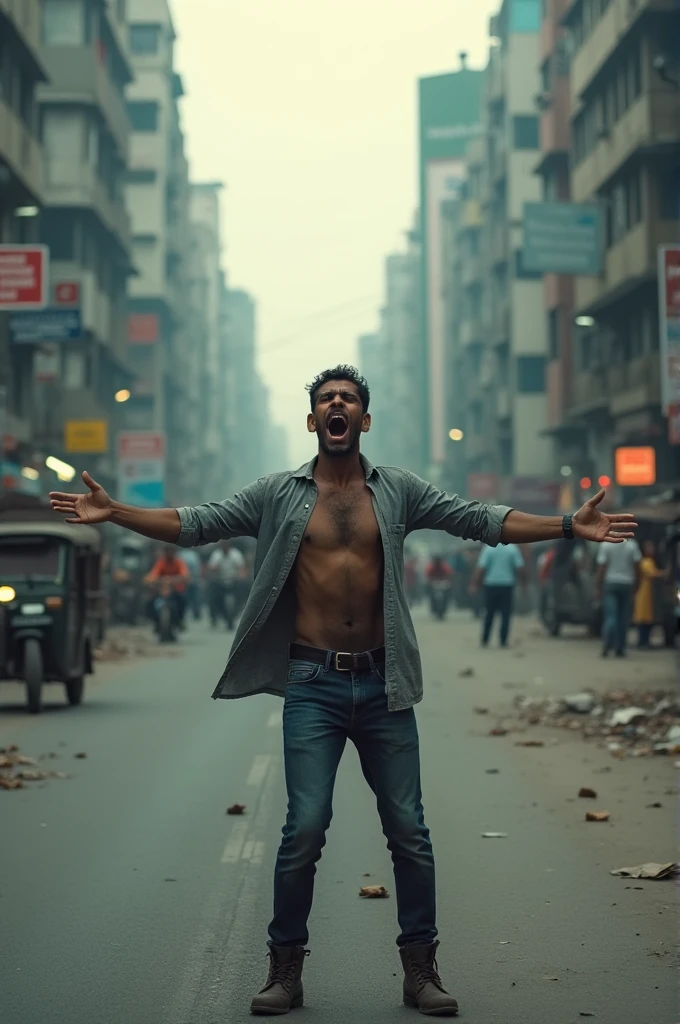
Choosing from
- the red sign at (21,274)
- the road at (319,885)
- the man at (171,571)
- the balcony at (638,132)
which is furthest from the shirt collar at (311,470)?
the balcony at (638,132)

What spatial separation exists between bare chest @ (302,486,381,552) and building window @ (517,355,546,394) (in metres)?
65.0

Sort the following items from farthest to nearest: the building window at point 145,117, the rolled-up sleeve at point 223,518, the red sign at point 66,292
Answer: the building window at point 145,117 < the red sign at point 66,292 < the rolled-up sleeve at point 223,518

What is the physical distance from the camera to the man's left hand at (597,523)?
5980 mm

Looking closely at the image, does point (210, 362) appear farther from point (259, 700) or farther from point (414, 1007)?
point (414, 1007)

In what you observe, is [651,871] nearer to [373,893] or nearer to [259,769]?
[373,893]

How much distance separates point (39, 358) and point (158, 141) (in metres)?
38.2

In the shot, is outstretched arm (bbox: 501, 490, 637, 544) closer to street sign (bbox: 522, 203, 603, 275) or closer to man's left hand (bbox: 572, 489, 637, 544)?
Result: man's left hand (bbox: 572, 489, 637, 544)

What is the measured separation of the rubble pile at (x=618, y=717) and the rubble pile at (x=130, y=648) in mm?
10228

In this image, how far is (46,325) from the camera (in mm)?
36875

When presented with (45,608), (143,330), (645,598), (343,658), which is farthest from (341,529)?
(143,330)

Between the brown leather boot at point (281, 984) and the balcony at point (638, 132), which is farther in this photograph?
the balcony at point (638, 132)

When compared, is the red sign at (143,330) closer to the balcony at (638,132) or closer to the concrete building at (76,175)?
the concrete building at (76,175)

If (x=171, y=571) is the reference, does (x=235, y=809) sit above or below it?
below

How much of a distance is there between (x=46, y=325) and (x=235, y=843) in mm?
28622
